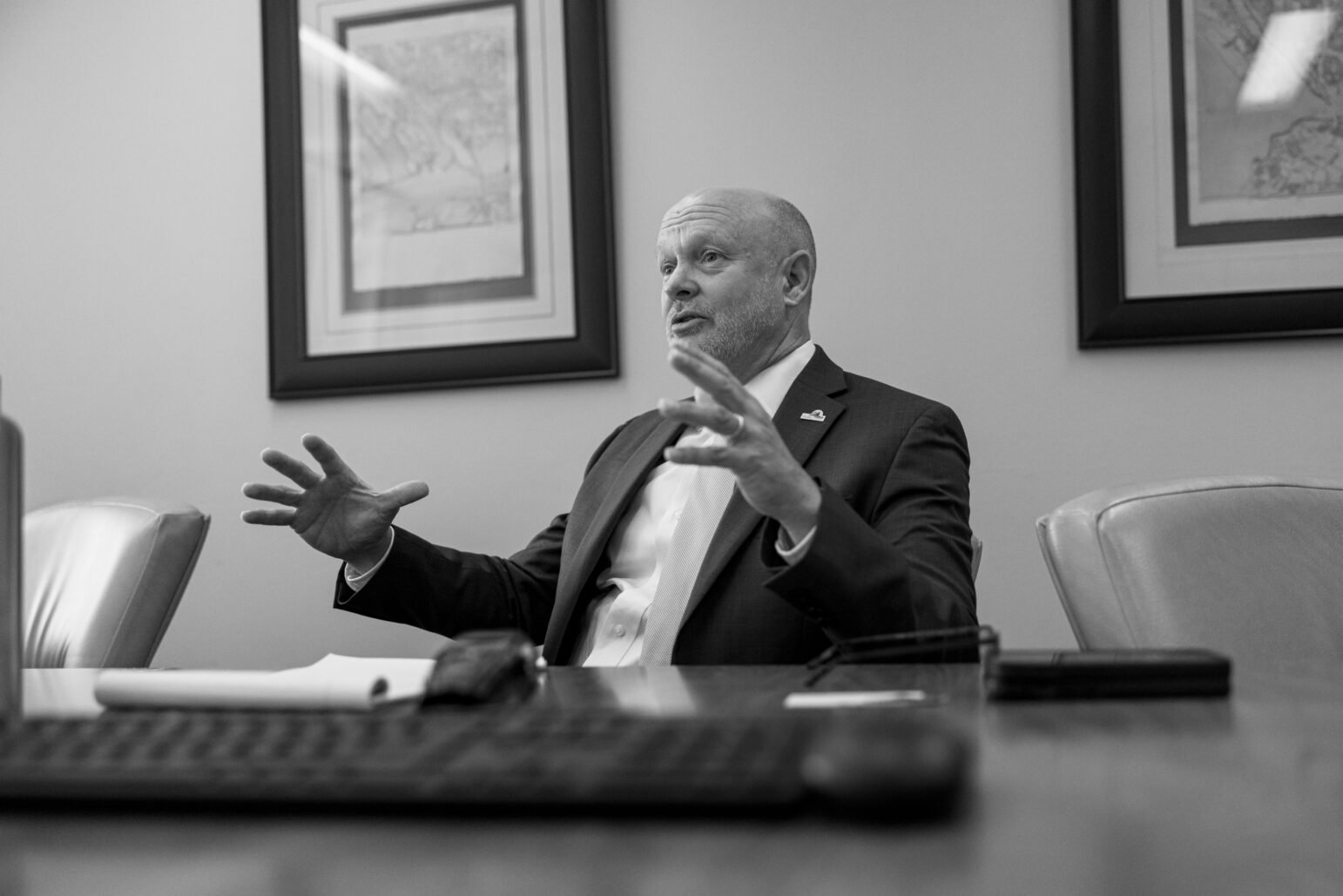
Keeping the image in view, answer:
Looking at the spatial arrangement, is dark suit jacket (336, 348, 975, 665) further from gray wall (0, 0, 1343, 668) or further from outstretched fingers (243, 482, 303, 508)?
gray wall (0, 0, 1343, 668)

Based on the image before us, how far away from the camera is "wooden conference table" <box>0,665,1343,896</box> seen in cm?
48

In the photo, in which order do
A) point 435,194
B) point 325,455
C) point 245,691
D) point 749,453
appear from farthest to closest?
point 435,194 → point 325,455 → point 749,453 → point 245,691

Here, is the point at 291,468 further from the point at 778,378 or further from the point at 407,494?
the point at 778,378

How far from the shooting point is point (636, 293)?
264 centimetres

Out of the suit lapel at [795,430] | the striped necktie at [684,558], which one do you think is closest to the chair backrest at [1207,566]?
the suit lapel at [795,430]

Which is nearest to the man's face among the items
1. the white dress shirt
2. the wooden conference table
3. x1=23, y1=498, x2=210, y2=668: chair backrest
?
the white dress shirt

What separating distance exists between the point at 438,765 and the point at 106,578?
5.29 feet

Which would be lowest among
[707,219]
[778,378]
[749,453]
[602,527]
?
[602,527]

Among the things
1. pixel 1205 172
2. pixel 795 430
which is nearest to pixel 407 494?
pixel 795 430

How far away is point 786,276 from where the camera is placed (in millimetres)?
2260

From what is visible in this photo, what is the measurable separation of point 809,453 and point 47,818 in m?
1.42

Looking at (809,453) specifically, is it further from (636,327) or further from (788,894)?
(788,894)

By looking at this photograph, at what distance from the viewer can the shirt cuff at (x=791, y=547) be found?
138 centimetres

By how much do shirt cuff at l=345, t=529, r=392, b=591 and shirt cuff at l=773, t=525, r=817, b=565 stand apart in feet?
2.54
